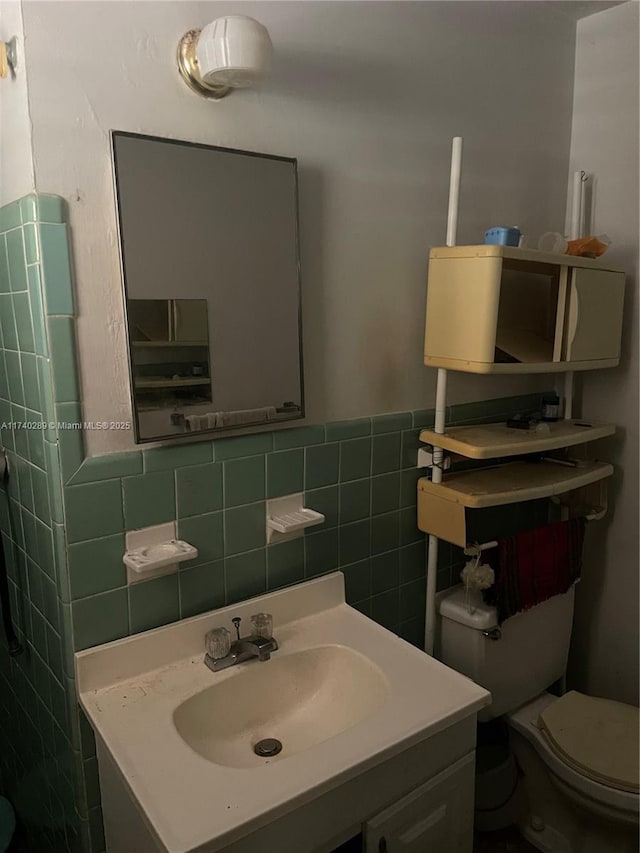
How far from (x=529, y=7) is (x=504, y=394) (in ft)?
3.13

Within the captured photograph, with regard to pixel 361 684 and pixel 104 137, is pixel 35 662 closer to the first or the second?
pixel 361 684

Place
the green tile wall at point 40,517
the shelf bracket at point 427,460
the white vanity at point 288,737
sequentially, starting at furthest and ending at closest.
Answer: the shelf bracket at point 427,460
the green tile wall at point 40,517
the white vanity at point 288,737

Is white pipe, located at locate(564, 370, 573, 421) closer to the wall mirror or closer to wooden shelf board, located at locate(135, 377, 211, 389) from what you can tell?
the wall mirror

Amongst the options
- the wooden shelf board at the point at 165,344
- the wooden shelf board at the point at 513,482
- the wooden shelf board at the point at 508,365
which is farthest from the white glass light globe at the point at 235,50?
the wooden shelf board at the point at 513,482

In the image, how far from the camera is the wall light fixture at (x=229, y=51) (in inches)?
37.9

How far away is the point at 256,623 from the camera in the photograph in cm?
124

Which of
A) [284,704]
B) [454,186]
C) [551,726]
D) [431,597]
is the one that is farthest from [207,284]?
[551,726]

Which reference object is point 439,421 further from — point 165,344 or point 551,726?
point 551,726

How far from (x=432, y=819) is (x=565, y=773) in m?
0.51

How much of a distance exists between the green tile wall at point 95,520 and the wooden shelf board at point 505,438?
0.10 metres

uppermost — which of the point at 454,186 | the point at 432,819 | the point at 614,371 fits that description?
the point at 454,186

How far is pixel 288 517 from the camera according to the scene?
4.26 ft

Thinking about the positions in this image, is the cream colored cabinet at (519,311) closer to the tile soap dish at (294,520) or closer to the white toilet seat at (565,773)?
the tile soap dish at (294,520)

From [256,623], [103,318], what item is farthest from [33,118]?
[256,623]
